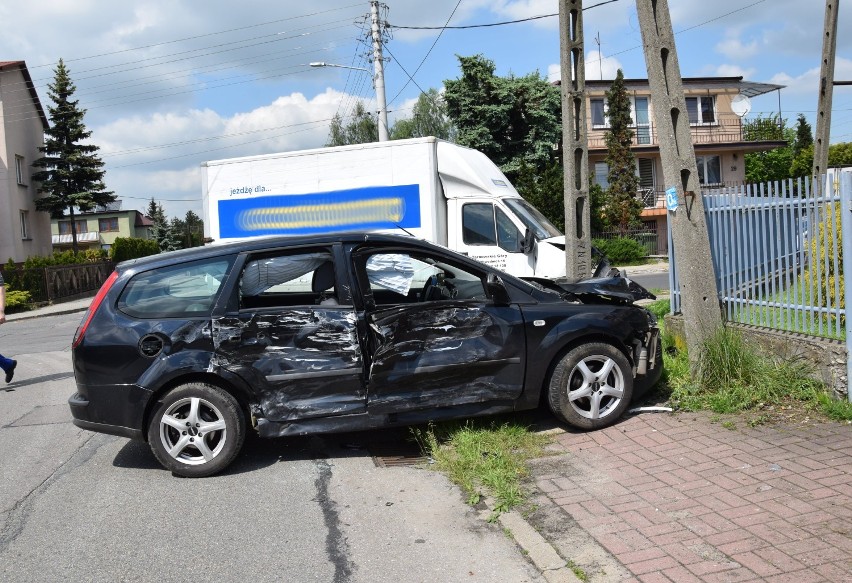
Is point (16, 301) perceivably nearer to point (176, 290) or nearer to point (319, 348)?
point (176, 290)

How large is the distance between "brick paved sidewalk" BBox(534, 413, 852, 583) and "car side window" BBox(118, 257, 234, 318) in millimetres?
2747

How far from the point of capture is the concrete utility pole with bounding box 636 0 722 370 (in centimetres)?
716

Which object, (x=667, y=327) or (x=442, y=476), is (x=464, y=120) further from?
(x=442, y=476)

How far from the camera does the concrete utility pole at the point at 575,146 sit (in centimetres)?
1045

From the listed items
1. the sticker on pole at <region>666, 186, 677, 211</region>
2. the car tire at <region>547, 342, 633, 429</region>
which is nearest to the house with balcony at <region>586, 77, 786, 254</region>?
the sticker on pole at <region>666, 186, 677, 211</region>

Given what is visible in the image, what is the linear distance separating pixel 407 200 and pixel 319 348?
6.70 meters

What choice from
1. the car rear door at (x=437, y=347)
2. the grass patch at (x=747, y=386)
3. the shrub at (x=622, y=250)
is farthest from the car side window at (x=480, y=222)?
the shrub at (x=622, y=250)

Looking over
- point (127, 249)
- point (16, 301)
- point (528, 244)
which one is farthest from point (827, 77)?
point (127, 249)

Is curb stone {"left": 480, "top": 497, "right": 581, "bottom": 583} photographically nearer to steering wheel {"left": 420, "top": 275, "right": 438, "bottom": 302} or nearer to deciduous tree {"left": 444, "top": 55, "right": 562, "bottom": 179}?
steering wheel {"left": 420, "top": 275, "right": 438, "bottom": 302}

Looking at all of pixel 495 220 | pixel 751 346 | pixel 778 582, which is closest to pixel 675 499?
pixel 778 582

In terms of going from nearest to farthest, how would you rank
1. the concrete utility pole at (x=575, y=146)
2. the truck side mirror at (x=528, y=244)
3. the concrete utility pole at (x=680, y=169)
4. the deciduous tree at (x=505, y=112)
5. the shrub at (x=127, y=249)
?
the concrete utility pole at (x=680, y=169), the concrete utility pole at (x=575, y=146), the truck side mirror at (x=528, y=244), the deciduous tree at (x=505, y=112), the shrub at (x=127, y=249)

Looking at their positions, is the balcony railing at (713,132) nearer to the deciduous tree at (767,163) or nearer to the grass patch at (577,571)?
the deciduous tree at (767,163)

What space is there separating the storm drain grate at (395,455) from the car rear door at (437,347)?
1.39ft

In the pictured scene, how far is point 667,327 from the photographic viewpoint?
8.39m
